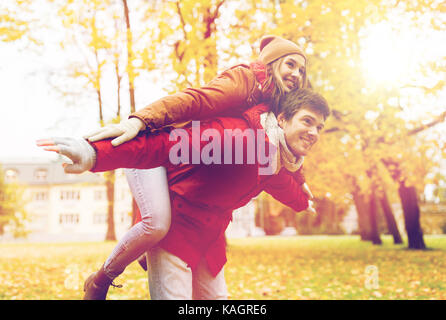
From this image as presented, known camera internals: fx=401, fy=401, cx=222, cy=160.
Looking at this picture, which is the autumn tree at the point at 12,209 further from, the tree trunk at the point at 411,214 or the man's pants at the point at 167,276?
the man's pants at the point at 167,276

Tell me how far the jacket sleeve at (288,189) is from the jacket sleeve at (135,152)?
0.56 m

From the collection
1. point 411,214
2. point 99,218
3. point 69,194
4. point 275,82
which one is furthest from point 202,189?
point 69,194

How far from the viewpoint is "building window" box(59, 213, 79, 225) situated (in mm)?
37938

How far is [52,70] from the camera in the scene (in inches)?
369

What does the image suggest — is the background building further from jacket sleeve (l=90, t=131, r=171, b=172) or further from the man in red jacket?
jacket sleeve (l=90, t=131, r=171, b=172)

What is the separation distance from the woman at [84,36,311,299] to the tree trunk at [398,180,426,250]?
11620 mm

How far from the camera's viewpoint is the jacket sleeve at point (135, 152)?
1.31 m

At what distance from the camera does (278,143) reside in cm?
159

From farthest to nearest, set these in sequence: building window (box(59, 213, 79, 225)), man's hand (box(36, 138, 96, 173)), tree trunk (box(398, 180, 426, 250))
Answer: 1. building window (box(59, 213, 79, 225))
2. tree trunk (box(398, 180, 426, 250))
3. man's hand (box(36, 138, 96, 173))

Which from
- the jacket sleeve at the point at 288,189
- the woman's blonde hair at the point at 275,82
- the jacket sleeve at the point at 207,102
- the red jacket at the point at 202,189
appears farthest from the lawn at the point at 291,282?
the jacket sleeve at the point at 207,102

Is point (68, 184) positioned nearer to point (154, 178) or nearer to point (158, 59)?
point (158, 59)

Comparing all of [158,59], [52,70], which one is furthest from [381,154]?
[52,70]

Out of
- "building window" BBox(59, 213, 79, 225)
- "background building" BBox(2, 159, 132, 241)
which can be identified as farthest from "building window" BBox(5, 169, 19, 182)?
"building window" BBox(59, 213, 79, 225)

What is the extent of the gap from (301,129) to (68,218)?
41.2 metres
